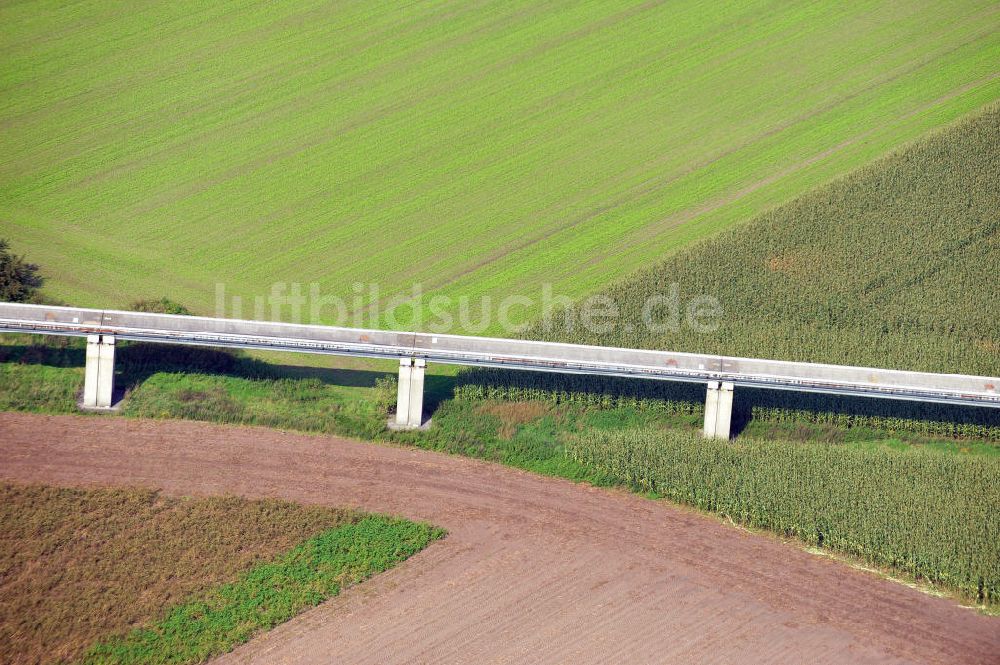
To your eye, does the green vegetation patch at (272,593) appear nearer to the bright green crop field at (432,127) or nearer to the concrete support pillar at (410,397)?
the concrete support pillar at (410,397)

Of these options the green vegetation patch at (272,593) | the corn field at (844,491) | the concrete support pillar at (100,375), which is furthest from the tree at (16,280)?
the corn field at (844,491)

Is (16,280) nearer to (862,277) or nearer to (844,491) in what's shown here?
(844,491)

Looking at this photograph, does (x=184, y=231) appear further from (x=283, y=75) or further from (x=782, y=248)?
(x=782, y=248)

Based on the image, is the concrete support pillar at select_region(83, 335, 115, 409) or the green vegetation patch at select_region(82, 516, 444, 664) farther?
the concrete support pillar at select_region(83, 335, 115, 409)

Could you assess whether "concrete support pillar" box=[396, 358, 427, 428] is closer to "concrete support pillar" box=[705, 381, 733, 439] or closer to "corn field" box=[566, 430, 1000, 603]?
"corn field" box=[566, 430, 1000, 603]

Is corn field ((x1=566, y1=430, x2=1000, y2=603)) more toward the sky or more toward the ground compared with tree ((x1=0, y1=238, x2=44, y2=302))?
more toward the ground

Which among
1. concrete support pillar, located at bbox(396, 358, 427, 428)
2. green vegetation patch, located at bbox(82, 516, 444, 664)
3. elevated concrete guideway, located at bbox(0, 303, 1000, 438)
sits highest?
elevated concrete guideway, located at bbox(0, 303, 1000, 438)

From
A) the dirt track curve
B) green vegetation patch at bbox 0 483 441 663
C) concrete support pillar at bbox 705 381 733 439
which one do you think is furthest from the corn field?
green vegetation patch at bbox 0 483 441 663

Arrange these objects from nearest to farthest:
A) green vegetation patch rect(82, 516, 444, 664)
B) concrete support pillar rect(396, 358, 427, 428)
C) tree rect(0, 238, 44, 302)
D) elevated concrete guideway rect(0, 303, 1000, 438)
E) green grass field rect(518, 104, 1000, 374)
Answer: green vegetation patch rect(82, 516, 444, 664)
elevated concrete guideway rect(0, 303, 1000, 438)
concrete support pillar rect(396, 358, 427, 428)
green grass field rect(518, 104, 1000, 374)
tree rect(0, 238, 44, 302)
